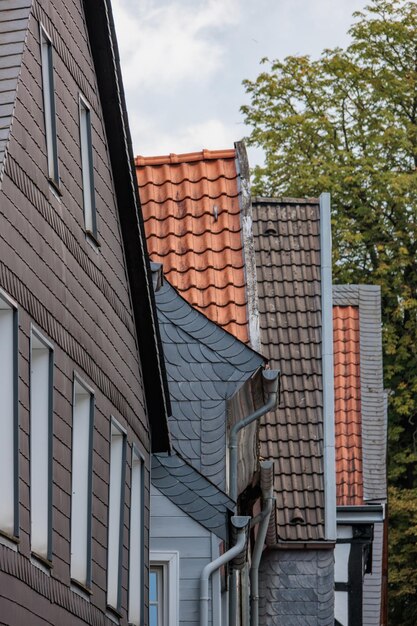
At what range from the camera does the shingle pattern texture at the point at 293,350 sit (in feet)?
59.9

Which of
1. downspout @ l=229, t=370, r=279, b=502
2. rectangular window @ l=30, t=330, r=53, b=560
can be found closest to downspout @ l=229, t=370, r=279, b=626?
downspout @ l=229, t=370, r=279, b=502

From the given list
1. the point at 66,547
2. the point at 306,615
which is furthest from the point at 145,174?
the point at 66,547

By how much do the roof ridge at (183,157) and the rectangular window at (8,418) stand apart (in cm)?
840

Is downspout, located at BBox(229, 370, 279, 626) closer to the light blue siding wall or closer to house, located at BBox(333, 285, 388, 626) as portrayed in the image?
the light blue siding wall

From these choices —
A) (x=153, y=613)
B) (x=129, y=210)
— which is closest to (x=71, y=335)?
(x=129, y=210)

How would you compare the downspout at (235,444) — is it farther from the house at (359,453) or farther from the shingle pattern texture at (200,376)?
the house at (359,453)

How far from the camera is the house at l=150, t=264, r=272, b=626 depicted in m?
12.1

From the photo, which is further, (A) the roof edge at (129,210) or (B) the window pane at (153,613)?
(B) the window pane at (153,613)

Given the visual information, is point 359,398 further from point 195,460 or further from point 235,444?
point 195,460

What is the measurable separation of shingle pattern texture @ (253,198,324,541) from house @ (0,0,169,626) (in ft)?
20.7

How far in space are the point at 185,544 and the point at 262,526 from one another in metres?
3.51

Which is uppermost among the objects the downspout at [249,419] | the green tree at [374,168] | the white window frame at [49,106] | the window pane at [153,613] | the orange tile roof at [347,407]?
the green tree at [374,168]

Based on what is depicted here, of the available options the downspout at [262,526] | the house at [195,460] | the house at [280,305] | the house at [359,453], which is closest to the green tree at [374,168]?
the house at [359,453]

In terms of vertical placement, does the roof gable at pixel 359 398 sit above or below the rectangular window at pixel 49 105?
above
